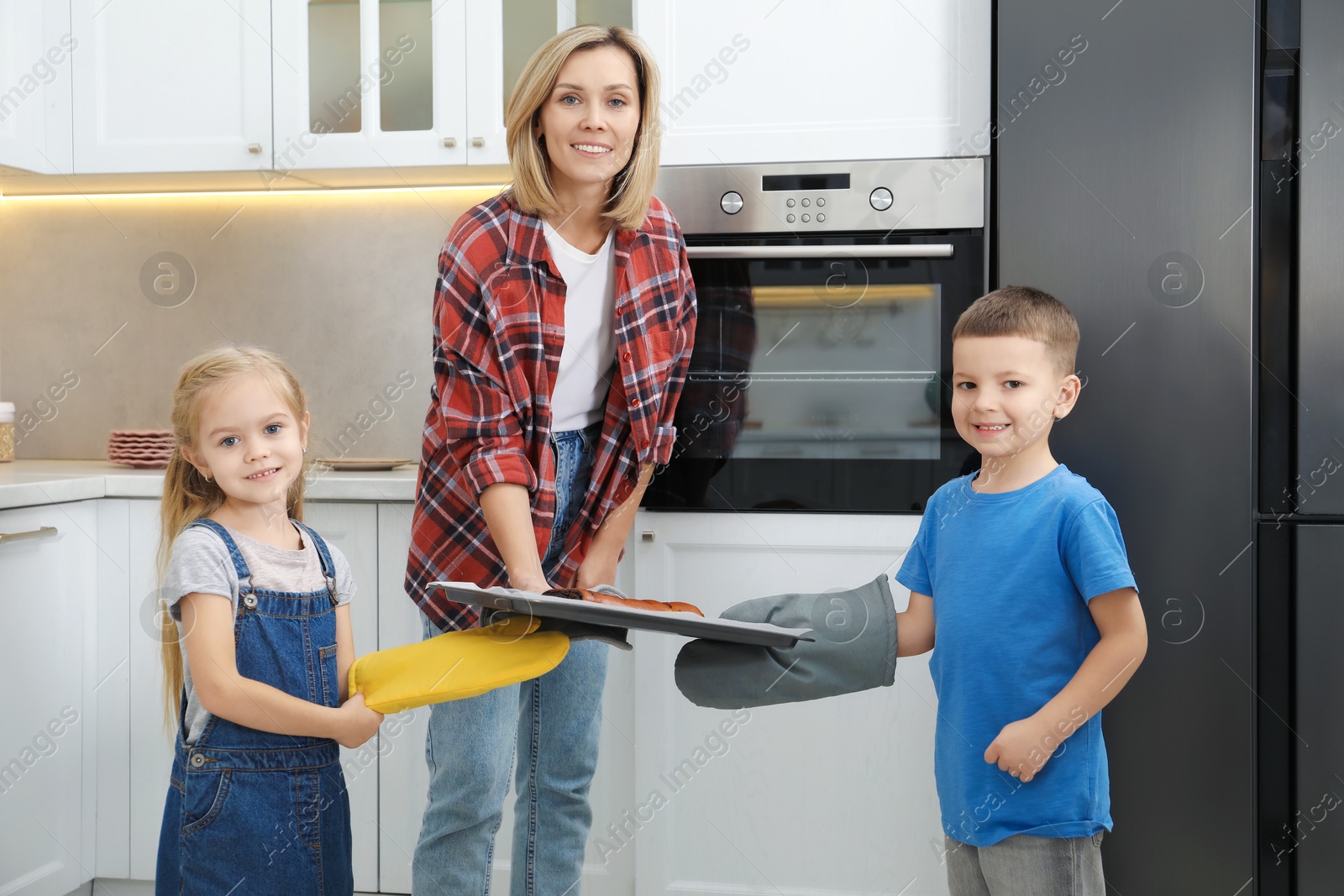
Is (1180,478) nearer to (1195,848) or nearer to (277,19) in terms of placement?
(1195,848)

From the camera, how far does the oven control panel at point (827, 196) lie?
5.28ft

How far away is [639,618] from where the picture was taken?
84 centimetres

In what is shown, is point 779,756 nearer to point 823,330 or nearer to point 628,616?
point 823,330

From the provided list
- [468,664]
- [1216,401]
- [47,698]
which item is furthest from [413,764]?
[1216,401]

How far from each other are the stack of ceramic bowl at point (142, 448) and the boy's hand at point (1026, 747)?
1.75 metres

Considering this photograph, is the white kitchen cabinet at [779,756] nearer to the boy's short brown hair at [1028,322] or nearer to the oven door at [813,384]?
the oven door at [813,384]

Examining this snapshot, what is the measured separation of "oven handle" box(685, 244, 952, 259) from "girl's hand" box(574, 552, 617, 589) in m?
0.56

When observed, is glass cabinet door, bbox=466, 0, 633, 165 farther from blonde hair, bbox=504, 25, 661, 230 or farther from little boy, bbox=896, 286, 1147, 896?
little boy, bbox=896, 286, 1147, 896

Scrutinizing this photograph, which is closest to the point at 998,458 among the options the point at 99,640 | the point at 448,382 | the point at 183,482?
the point at 448,382

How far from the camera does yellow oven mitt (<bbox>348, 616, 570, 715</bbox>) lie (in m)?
0.94

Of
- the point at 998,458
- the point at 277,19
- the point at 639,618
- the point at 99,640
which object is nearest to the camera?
the point at 639,618

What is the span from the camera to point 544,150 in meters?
1.27

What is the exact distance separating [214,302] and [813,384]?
1.51m

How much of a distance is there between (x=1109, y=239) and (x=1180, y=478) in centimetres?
37
